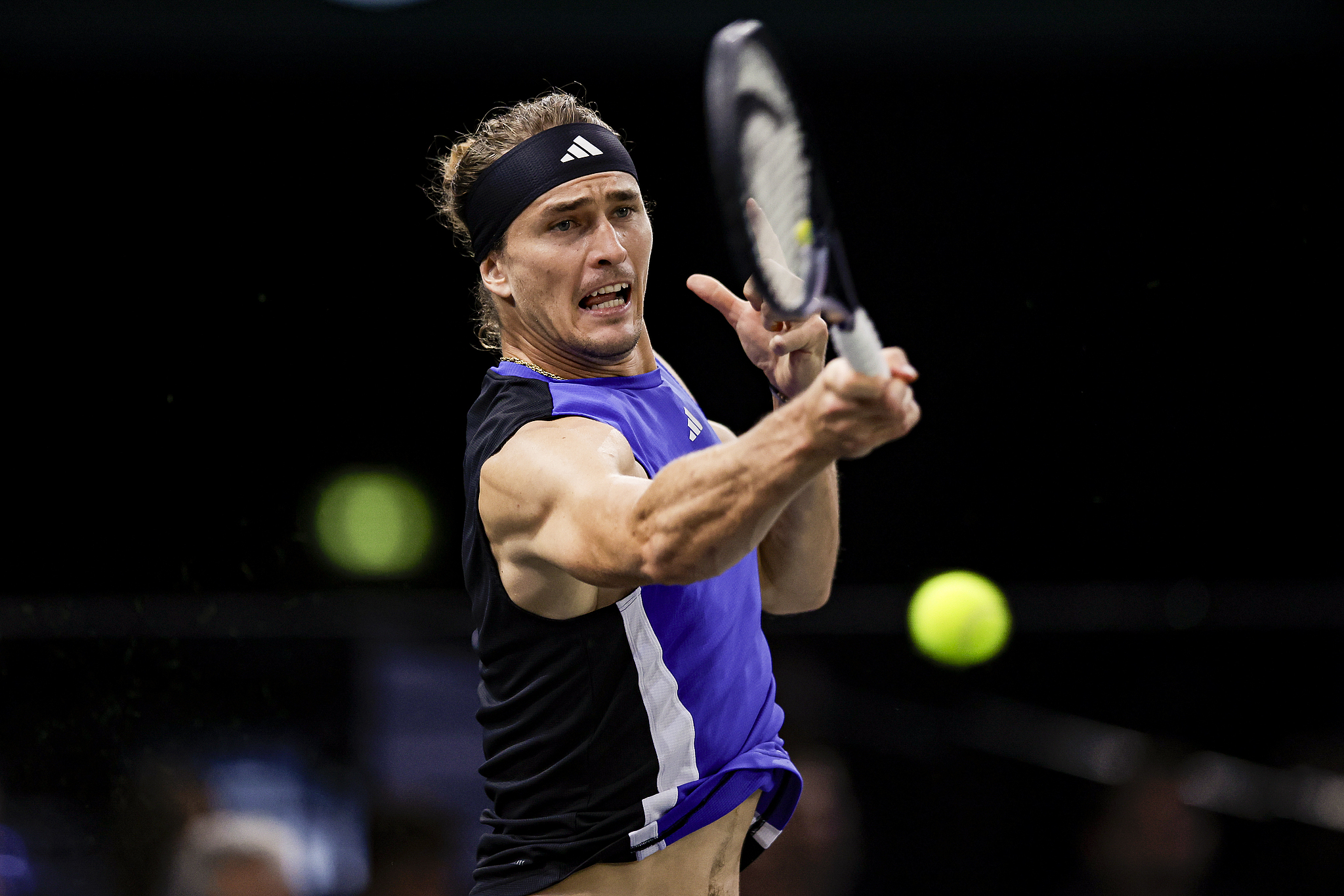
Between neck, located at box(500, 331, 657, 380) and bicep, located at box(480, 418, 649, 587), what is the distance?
0.32m

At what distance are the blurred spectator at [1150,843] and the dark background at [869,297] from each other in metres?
0.24

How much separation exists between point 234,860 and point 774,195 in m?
3.08

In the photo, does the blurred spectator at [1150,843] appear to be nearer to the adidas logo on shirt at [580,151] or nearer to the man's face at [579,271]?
the man's face at [579,271]

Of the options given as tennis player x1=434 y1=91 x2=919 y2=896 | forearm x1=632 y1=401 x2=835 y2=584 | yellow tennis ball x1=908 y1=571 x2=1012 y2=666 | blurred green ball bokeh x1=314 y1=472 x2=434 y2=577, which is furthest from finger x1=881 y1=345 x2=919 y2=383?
blurred green ball bokeh x1=314 y1=472 x2=434 y2=577

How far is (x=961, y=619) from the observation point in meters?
6.08

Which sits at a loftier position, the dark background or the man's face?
the man's face

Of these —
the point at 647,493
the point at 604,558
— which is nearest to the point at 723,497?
the point at 647,493

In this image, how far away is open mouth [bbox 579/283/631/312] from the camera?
236 centimetres

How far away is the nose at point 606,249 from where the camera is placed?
7.70 ft

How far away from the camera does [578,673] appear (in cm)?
215

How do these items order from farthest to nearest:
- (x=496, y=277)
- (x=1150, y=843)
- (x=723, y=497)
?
(x=1150, y=843) → (x=496, y=277) → (x=723, y=497)

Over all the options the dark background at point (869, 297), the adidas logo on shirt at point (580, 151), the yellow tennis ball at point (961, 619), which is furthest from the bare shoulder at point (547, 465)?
the yellow tennis ball at point (961, 619)

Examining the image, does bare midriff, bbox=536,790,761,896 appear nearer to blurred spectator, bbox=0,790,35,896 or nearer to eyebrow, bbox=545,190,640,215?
eyebrow, bbox=545,190,640,215

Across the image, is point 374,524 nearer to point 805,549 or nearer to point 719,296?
point 805,549
